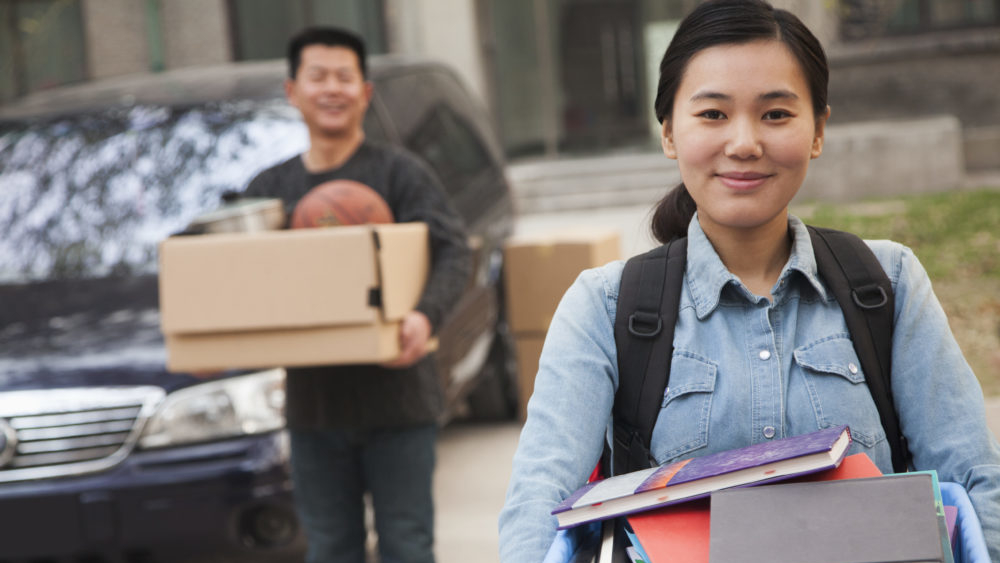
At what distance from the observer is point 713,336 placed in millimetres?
1724

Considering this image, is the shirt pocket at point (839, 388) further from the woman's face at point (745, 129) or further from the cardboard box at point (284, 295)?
the cardboard box at point (284, 295)

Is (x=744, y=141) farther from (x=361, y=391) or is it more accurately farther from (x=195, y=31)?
(x=195, y=31)

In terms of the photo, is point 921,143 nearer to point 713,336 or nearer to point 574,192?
point 574,192

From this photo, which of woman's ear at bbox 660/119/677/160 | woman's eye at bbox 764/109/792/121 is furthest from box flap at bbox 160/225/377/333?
woman's eye at bbox 764/109/792/121

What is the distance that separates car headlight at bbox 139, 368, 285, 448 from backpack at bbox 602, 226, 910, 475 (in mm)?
2230

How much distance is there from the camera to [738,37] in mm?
1704

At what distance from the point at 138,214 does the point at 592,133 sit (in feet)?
34.5

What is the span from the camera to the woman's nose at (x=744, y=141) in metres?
1.66

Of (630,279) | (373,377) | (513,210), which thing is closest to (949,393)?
(630,279)

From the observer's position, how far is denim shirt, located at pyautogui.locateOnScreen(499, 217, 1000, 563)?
1.64 meters

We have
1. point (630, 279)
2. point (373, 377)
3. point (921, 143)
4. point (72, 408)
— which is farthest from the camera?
point (921, 143)

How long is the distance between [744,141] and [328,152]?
1977 millimetres

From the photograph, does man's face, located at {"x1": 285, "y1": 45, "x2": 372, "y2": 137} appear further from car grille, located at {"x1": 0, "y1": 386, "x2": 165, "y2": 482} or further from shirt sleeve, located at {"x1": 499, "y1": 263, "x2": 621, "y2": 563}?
shirt sleeve, located at {"x1": 499, "y1": 263, "x2": 621, "y2": 563}

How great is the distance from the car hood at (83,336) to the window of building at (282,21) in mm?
10974
